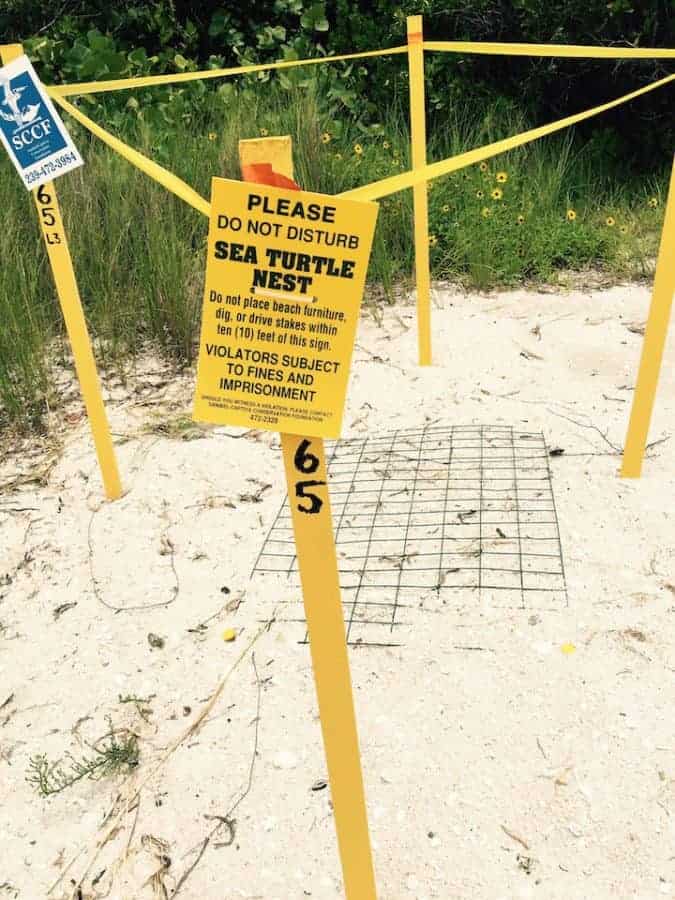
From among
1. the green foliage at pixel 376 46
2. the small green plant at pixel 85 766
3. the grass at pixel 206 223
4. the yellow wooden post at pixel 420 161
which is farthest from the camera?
the green foliage at pixel 376 46

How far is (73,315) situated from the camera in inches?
102

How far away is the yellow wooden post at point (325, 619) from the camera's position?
3.65 ft

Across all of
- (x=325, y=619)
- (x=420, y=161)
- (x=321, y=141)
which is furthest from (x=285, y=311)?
(x=321, y=141)

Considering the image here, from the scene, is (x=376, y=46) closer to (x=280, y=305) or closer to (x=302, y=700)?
(x=302, y=700)

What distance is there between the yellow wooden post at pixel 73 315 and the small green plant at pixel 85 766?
1.11m

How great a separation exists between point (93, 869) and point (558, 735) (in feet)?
3.32

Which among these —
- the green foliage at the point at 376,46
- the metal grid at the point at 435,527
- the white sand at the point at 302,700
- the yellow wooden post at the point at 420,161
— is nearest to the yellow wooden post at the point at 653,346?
the white sand at the point at 302,700

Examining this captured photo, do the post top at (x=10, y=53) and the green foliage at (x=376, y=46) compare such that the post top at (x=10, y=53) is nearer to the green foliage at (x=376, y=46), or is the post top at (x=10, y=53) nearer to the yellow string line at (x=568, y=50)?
the yellow string line at (x=568, y=50)

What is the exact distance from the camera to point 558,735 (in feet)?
5.97

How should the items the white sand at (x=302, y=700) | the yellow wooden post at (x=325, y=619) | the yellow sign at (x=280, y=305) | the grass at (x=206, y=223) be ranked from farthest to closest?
1. the grass at (x=206, y=223)
2. the white sand at (x=302, y=700)
3. the yellow wooden post at (x=325, y=619)
4. the yellow sign at (x=280, y=305)

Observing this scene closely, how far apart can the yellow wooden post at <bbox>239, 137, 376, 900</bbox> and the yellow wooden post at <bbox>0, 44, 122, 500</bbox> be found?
5.41 ft

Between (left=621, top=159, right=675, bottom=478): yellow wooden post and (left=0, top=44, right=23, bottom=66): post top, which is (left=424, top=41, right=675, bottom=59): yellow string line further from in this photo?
(left=0, top=44, right=23, bottom=66): post top

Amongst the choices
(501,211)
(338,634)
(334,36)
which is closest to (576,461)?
(338,634)

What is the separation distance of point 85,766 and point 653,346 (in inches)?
78.5
